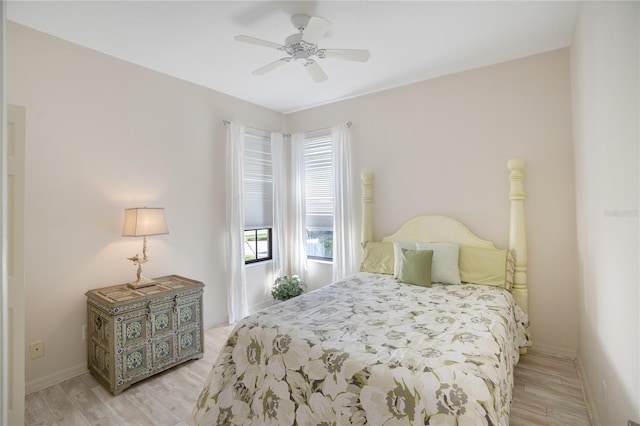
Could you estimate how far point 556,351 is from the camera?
2.82 metres

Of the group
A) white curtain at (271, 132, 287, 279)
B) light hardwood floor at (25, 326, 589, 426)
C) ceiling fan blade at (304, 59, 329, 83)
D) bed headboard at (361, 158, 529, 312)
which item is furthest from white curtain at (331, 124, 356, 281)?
light hardwood floor at (25, 326, 589, 426)

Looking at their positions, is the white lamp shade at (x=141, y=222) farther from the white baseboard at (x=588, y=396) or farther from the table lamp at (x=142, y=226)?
the white baseboard at (x=588, y=396)

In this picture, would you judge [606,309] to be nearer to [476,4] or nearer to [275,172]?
[476,4]

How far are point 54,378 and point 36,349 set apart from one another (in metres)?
0.29

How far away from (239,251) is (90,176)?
175cm

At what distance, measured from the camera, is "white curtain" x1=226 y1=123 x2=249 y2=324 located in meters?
3.79

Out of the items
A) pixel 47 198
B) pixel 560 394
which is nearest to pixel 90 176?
pixel 47 198

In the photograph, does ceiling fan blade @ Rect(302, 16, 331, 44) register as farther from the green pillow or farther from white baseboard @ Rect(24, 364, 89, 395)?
white baseboard @ Rect(24, 364, 89, 395)

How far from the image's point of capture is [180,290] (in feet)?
9.08

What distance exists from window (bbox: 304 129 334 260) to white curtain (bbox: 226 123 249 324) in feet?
3.28

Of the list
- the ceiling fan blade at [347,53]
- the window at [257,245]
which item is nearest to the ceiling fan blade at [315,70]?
the ceiling fan blade at [347,53]

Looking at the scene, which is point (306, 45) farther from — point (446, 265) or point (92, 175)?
point (446, 265)

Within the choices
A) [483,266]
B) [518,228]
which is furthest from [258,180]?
[518,228]

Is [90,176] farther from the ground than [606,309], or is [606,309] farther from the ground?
[90,176]
